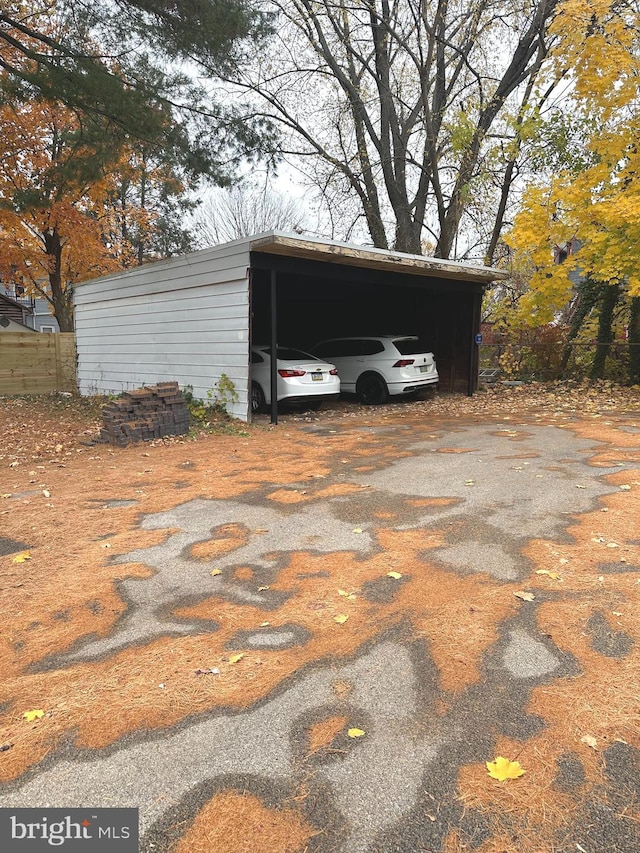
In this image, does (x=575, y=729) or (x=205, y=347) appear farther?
(x=205, y=347)

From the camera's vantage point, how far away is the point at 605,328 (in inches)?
531

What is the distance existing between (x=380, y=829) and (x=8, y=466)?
674cm

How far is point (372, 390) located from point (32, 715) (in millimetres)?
10597

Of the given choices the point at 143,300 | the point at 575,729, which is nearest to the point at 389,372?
the point at 143,300

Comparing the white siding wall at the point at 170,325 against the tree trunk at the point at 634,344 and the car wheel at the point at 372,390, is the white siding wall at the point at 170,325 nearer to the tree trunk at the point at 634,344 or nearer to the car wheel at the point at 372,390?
the car wheel at the point at 372,390

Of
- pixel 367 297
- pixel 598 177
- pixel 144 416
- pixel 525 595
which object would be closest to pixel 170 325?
pixel 144 416

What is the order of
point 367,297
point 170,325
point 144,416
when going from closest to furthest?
point 144,416 → point 170,325 → point 367,297

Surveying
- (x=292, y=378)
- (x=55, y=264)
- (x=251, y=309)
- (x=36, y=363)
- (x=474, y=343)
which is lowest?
(x=292, y=378)

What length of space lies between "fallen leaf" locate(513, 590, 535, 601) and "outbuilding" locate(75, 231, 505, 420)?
668cm

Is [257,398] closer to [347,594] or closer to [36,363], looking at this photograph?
[347,594]

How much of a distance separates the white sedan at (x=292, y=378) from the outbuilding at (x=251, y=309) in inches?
27.2

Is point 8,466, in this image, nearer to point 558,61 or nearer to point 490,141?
point 558,61

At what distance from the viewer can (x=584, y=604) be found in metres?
2.99

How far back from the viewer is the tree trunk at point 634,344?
41.7 feet
